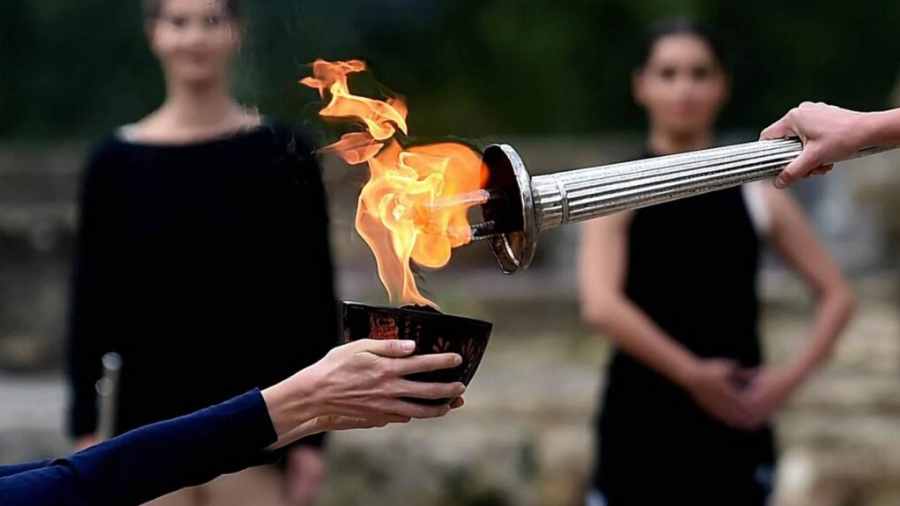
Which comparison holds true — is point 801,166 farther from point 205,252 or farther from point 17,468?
point 205,252

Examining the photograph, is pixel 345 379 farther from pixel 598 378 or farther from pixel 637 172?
pixel 598 378

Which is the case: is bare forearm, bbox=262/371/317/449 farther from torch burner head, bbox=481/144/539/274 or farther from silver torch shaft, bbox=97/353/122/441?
silver torch shaft, bbox=97/353/122/441

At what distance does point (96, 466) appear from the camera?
212 cm

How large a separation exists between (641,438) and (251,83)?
1313 mm

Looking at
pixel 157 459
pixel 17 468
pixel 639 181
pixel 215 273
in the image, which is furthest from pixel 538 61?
pixel 157 459

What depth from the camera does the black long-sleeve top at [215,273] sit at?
3.56 metres

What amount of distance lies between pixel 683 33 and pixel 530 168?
426cm

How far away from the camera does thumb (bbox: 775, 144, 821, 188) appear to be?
7.86ft

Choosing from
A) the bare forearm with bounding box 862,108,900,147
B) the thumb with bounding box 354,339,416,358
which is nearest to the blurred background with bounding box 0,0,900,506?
the thumb with bounding box 354,339,416,358

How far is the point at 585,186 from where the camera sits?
7.29ft

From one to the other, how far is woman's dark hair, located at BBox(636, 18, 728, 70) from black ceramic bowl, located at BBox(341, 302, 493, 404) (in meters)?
2.13

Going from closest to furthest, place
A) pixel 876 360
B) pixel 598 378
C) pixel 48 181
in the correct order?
pixel 598 378
pixel 876 360
pixel 48 181

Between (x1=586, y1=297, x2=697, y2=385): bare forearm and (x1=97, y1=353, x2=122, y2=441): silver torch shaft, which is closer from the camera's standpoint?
(x1=97, y1=353, x2=122, y2=441): silver torch shaft

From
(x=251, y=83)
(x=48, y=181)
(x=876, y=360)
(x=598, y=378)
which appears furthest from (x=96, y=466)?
(x=48, y=181)
